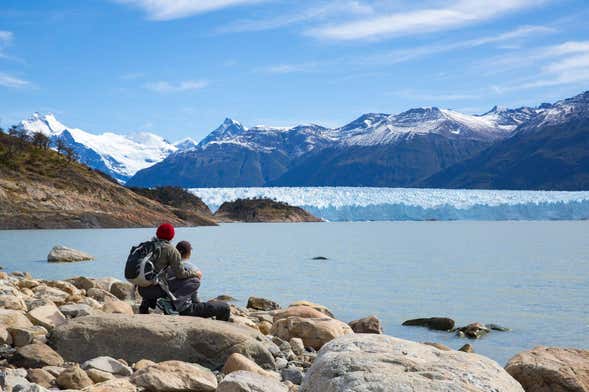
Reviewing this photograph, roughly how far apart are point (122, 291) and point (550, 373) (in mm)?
12848

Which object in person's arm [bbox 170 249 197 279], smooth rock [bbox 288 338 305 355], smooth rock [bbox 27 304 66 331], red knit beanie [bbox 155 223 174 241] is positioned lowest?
smooth rock [bbox 288 338 305 355]

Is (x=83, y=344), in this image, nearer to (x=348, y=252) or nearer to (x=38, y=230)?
(x=348, y=252)

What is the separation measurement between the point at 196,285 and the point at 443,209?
312 ft

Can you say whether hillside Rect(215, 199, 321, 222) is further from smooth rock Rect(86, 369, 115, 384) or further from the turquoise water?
smooth rock Rect(86, 369, 115, 384)

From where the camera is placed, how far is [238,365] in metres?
8.66

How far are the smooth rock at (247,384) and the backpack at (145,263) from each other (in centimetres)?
351

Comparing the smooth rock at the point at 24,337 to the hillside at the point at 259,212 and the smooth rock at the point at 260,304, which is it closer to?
the smooth rock at the point at 260,304

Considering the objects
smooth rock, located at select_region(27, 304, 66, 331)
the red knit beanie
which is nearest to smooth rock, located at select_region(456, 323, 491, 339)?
the red knit beanie

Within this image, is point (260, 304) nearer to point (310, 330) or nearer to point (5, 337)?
point (310, 330)

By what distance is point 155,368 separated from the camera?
7.86 metres

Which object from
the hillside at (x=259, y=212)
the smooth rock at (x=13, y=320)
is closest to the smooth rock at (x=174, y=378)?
the smooth rock at (x=13, y=320)

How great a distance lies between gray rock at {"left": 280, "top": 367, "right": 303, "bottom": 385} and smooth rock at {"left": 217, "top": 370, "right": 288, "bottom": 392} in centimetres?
191

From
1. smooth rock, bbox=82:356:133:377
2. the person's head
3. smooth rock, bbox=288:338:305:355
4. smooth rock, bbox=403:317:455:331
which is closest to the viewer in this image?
smooth rock, bbox=82:356:133:377

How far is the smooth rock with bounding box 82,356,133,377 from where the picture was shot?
8273 mm
